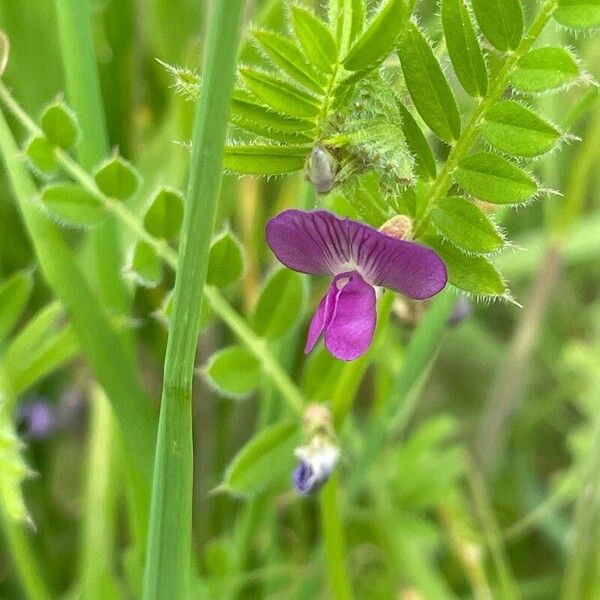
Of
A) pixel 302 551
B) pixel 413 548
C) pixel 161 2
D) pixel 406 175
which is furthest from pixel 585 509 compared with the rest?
pixel 161 2

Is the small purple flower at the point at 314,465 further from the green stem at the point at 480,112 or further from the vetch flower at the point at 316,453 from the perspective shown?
the green stem at the point at 480,112

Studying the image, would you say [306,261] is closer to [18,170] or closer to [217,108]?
[217,108]

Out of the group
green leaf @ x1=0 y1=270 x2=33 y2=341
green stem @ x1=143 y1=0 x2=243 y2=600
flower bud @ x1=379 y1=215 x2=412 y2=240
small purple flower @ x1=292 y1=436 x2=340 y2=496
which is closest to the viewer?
green stem @ x1=143 y1=0 x2=243 y2=600

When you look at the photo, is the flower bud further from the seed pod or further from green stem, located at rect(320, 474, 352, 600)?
green stem, located at rect(320, 474, 352, 600)

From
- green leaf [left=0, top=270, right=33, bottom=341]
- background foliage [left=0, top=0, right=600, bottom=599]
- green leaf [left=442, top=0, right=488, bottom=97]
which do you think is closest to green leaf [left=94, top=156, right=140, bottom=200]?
background foliage [left=0, top=0, right=600, bottom=599]

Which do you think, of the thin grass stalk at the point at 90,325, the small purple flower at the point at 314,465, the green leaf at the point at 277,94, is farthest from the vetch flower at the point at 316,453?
the green leaf at the point at 277,94

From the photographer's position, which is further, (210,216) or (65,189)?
(65,189)
